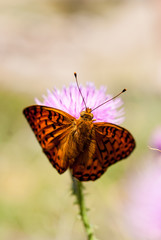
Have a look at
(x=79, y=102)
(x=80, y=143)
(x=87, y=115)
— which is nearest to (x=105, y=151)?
(x=80, y=143)

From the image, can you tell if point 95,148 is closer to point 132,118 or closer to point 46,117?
point 46,117

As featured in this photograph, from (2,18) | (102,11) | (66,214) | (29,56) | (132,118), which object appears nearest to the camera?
(66,214)

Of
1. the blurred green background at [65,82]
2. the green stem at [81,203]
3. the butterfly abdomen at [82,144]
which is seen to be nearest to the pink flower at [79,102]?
the butterfly abdomen at [82,144]

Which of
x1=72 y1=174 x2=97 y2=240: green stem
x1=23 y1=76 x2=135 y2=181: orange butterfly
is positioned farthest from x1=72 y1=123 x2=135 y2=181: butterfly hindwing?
x1=72 y1=174 x2=97 y2=240: green stem

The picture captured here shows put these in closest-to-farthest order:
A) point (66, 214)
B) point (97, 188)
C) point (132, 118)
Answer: point (66, 214) → point (97, 188) → point (132, 118)

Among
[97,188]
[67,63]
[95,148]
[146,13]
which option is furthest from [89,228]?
[146,13]

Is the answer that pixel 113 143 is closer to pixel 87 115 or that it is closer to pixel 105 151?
pixel 105 151

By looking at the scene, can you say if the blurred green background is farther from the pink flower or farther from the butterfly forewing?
the pink flower
